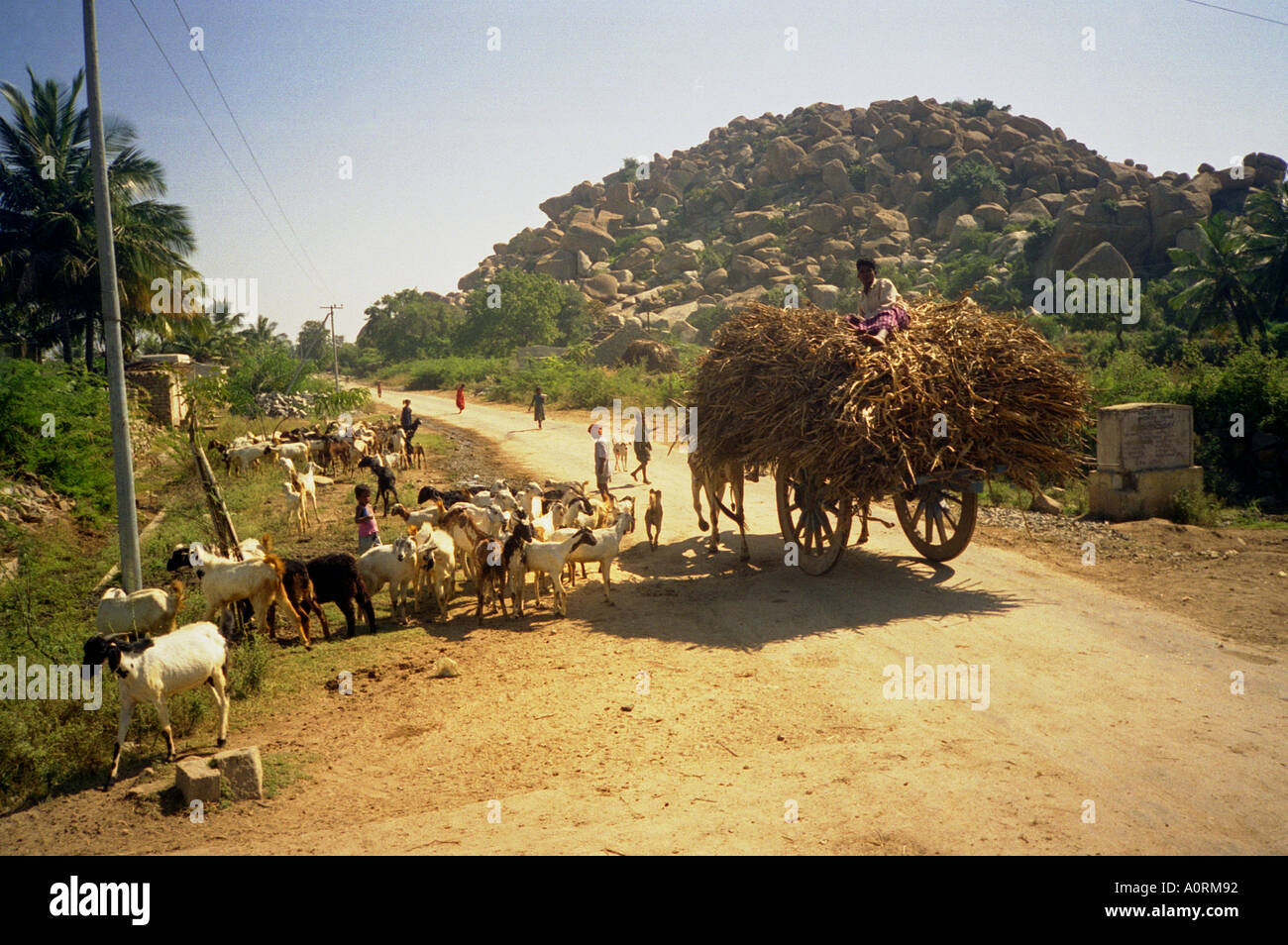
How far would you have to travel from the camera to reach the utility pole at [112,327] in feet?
27.5

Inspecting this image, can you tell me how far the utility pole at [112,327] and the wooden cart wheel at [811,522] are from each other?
715cm

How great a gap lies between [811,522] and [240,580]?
22.3 feet

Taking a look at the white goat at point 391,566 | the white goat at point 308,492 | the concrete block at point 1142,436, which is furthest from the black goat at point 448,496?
the concrete block at point 1142,436

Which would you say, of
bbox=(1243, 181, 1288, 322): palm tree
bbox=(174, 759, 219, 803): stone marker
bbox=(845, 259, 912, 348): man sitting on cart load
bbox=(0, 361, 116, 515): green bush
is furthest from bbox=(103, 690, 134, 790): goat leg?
bbox=(1243, 181, 1288, 322): palm tree

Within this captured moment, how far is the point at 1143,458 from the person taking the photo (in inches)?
548

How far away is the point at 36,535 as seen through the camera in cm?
1309

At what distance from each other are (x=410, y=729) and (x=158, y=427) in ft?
58.4

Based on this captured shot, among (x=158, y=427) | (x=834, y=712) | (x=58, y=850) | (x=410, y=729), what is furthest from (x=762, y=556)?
(x=158, y=427)

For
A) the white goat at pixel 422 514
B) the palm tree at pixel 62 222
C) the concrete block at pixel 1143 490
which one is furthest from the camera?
the palm tree at pixel 62 222

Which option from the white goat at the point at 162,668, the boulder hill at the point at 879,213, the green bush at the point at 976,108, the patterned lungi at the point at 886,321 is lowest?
the white goat at the point at 162,668

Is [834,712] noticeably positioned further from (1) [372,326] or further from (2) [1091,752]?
(1) [372,326]

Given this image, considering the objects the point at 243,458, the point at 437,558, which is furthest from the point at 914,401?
the point at 243,458

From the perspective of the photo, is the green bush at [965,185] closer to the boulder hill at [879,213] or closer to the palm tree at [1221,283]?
the boulder hill at [879,213]

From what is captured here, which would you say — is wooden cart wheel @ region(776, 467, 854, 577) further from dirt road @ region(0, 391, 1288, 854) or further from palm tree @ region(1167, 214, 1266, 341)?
palm tree @ region(1167, 214, 1266, 341)
